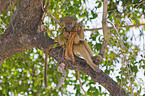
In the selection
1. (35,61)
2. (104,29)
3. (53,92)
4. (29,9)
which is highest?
(29,9)

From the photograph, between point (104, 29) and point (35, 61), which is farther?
point (35, 61)

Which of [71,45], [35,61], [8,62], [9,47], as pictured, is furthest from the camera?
[35,61]

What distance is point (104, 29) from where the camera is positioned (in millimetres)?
3316

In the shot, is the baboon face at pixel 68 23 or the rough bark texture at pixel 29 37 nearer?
the baboon face at pixel 68 23

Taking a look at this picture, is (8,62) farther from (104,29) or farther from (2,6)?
(104,29)

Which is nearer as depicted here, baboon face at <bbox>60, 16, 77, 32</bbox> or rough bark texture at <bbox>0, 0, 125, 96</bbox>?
baboon face at <bbox>60, 16, 77, 32</bbox>

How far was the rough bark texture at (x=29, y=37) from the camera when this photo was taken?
348 centimetres

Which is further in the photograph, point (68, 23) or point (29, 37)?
point (29, 37)

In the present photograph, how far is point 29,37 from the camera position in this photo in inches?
143

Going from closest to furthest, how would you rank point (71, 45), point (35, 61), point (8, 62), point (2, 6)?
1. point (71, 45)
2. point (2, 6)
3. point (8, 62)
4. point (35, 61)

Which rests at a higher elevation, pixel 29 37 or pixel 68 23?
pixel 68 23

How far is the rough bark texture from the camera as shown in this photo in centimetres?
348

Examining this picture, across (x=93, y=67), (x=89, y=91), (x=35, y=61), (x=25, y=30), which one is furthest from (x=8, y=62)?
(x=93, y=67)

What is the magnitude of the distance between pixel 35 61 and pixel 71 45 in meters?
2.39
